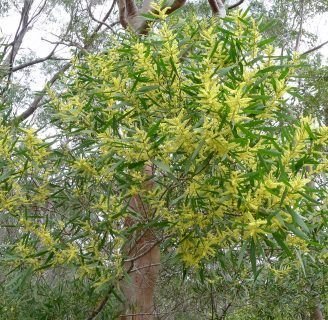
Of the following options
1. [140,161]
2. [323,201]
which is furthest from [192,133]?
[323,201]

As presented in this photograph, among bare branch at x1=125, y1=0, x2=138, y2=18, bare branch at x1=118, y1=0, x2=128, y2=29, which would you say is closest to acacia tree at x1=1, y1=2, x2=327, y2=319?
bare branch at x1=125, y1=0, x2=138, y2=18

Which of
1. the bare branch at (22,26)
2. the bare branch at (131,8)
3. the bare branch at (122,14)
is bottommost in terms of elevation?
the bare branch at (131,8)

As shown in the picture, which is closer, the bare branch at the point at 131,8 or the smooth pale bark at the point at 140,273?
the smooth pale bark at the point at 140,273

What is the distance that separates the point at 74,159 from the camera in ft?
6.86

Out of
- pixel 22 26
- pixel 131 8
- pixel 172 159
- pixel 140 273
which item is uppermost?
pixel 22 26

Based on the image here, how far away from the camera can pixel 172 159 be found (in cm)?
176

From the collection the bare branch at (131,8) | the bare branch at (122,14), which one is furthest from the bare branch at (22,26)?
the bare branch at (131,8)

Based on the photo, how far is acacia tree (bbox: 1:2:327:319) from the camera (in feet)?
5.02

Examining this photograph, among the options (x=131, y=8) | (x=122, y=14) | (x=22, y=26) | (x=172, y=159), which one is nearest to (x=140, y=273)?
(x=172, y=159)

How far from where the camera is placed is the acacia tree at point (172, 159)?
1.53 m

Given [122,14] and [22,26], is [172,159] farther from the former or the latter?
[22,26]

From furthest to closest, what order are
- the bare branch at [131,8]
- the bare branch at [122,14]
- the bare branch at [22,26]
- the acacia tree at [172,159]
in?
the bare branch at [22,26]
the bare branch at [122,14]
the bare branch at [131,8]
the acacia tree at [172,159]

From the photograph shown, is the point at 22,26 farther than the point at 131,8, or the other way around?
the point at 22,26

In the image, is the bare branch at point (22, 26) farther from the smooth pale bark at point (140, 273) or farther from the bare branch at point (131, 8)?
the smooth pale bark at point (140, 273)
